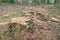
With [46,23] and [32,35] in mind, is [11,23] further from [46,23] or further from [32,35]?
[46,23]

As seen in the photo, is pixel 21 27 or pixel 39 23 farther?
pixel 39 23

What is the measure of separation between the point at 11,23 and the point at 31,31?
3.12ft

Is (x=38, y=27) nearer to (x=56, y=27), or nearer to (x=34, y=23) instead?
(x=34, y=23)

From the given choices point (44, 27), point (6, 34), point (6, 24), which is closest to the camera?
point (6, 34)

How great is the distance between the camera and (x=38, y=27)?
10.2 m

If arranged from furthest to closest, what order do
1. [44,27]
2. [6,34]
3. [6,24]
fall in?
[44,27] → [6,24] → [6,34]

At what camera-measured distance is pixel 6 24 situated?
973cm

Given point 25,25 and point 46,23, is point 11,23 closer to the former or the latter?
point 25,25

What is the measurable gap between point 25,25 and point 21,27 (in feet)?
0.76

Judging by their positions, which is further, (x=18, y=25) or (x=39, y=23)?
(x=39, y=23)

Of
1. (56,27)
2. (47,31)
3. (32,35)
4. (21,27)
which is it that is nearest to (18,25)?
(21,27)

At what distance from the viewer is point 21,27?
9375mm

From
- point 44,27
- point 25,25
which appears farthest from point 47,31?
point 25,25

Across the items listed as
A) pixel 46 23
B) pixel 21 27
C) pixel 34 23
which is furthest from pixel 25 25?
pixel 46 23
